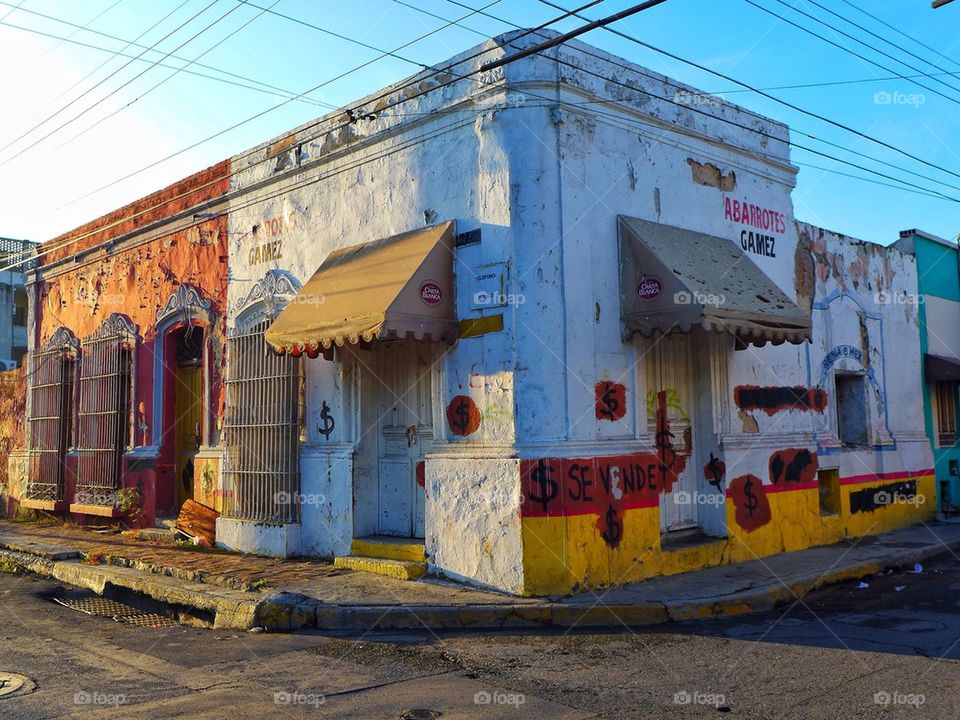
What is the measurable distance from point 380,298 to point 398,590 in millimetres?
2858

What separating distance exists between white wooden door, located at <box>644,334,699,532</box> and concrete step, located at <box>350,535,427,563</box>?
2754mm

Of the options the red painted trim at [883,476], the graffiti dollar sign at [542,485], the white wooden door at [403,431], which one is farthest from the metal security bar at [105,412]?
the red painted trim at [883,476]

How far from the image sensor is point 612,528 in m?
8.63

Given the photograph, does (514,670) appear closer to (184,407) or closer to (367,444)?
(367,444)

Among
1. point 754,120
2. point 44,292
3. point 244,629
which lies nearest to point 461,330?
point 244,629

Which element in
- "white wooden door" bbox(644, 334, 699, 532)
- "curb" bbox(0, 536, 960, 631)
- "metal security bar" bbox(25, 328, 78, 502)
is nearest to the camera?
"curb" bbox(0, 536, 960, 631)

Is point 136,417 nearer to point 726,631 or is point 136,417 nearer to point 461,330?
point 461,330

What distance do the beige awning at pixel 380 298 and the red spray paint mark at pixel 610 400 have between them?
1.63 m

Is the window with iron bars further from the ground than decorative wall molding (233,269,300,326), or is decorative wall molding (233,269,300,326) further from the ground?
decorative wall molding (233,269,300,326)

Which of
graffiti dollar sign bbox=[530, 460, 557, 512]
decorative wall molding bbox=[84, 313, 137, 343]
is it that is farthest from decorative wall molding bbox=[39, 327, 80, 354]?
graffiti dollar sign bbox=[530, 460, 557, 512]

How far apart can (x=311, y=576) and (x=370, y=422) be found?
6.42 ft

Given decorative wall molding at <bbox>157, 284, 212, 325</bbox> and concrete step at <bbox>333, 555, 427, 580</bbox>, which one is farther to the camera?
decorative wall molding at <bbox>157, 284, 212, 325</bbox>

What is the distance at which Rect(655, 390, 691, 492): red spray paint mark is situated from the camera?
9.80 m

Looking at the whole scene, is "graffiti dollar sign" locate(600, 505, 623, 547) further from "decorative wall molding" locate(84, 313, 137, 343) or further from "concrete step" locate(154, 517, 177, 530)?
"decorative wall molding" locate(84, 313, 137, 343)
